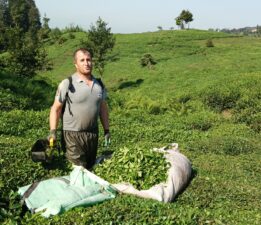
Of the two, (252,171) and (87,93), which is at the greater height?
(87,93)

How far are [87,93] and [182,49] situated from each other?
34600mm

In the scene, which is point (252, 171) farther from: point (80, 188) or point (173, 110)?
point (173, 110)

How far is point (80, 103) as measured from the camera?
23.6 feet

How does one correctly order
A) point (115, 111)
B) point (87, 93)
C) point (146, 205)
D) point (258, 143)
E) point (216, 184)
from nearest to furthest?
point (146, 205) → point (87, 93) → point (216, 184) → point (258, 143) → point (115, 111)

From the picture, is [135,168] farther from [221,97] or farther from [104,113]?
[221,97]

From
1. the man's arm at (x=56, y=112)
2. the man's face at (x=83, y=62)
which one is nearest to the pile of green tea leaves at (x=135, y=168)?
the man's arm at (x=56, y=112)

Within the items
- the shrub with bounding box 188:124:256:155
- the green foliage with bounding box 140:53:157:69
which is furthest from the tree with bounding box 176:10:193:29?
the shrub with bounding box 188:124:256:155

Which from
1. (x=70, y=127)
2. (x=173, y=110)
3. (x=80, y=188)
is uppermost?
(x=70, y=127)

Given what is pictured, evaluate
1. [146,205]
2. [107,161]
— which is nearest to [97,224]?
[146,205]

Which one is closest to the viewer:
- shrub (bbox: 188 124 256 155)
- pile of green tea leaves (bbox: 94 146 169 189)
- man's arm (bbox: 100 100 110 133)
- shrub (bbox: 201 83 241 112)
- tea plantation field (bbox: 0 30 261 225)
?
tea plantation field (bbox: 0 30 261 225)

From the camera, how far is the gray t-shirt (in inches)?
281

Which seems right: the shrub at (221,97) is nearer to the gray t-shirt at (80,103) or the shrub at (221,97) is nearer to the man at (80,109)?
the man at (80,109)

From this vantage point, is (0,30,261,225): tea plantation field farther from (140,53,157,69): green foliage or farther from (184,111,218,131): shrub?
(140,53,157,69): green foliage

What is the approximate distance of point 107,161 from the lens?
779 centimetres
